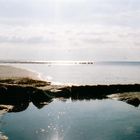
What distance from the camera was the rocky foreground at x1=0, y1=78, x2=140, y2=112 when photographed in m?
60.7

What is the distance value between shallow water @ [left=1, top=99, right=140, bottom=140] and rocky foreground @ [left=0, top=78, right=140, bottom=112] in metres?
2.73

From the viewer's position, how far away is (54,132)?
1563 inches

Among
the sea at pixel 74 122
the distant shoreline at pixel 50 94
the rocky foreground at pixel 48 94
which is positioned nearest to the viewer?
the sea at pixel 74 122

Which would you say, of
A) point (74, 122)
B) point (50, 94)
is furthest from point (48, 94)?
point (74, 122)

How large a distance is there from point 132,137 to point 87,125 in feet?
26.5

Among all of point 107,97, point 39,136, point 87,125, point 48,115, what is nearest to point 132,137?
point 87,125

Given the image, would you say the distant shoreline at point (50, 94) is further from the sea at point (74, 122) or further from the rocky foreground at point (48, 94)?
the sea at point (74, 122)

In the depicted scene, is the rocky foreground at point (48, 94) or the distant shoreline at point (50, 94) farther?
the distant shoreline at point (50, 94)

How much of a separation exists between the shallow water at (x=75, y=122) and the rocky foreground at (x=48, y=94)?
2.73m

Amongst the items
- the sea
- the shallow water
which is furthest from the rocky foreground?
the shallow water

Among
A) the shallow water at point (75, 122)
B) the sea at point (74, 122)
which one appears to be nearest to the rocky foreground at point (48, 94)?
the sea at point (74, 122)

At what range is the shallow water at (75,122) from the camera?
38312 mm

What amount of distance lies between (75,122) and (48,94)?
23.8 m

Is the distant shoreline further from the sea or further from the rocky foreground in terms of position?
the sea
